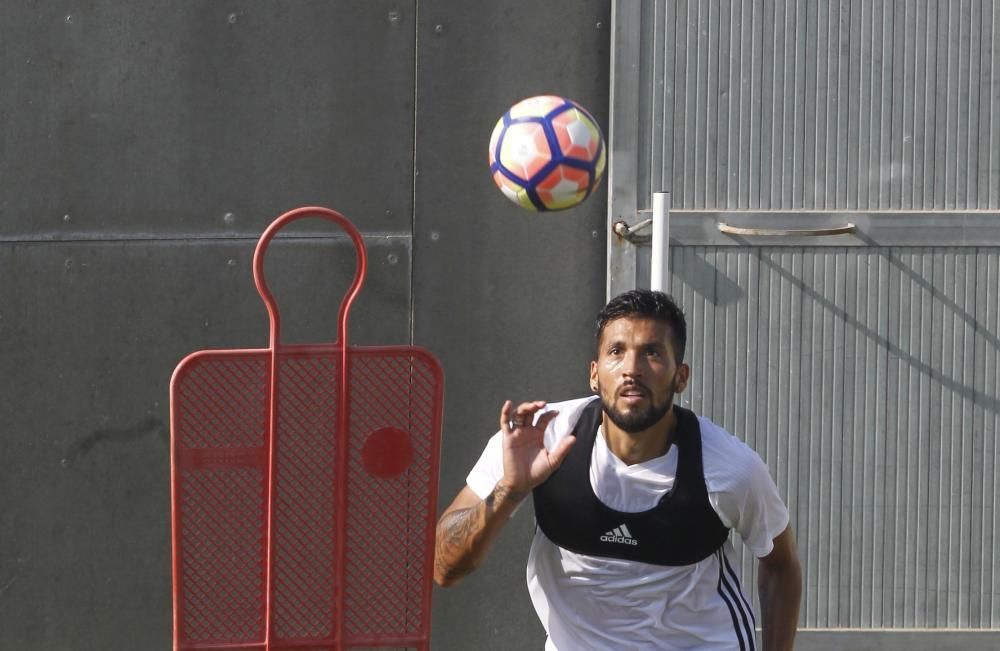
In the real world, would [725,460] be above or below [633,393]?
below

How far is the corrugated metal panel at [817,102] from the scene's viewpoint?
235 inches

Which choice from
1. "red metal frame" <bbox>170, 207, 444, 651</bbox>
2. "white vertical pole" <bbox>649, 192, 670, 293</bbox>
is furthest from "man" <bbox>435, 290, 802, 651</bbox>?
"white vertical pole" <bbox>649, 192, 670, 293</bbox>

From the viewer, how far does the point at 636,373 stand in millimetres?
3914

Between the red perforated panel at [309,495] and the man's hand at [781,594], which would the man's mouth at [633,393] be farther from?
the red perforated panel at [309,495]

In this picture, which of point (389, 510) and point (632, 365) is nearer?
point (632, 365)

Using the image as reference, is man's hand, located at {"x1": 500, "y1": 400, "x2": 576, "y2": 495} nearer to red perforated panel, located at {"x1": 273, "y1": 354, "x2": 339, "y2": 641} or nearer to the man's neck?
the man's neck

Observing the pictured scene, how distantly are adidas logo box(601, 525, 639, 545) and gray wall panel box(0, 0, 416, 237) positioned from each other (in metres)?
2.55

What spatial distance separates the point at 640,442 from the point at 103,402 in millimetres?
3052

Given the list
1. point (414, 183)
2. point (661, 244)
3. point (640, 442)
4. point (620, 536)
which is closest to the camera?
point (620, 536)

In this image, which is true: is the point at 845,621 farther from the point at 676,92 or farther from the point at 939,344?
the point at 676,92

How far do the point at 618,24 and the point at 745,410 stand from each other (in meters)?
1.76

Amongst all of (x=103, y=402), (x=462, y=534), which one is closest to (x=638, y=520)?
(x=462, y=534)

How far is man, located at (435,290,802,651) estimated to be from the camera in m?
3.87

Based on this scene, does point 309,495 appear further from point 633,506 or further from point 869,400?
point 869,400
